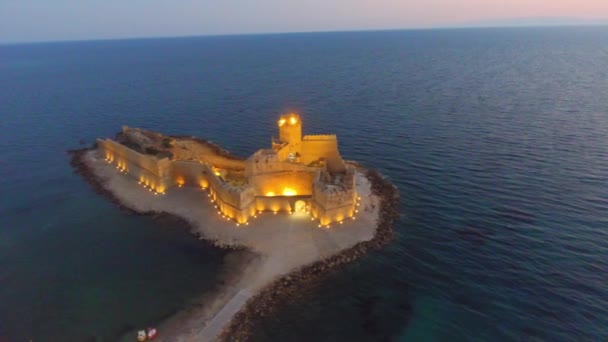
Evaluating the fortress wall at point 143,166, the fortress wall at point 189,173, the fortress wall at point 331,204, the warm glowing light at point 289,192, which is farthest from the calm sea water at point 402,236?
the warm glowing light at point 289,192

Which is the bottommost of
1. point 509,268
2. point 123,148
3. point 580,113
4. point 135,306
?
point 135,306

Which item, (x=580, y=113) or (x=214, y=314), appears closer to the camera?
(x=214, y=314)

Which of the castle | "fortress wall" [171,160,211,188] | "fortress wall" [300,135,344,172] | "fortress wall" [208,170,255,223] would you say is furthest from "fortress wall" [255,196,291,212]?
"fortress wall" [171,160,211,188]

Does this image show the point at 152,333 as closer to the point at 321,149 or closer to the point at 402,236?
the point at 402,236

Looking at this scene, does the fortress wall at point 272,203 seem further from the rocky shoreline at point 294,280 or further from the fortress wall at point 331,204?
the rocky shoreline at point 294,280

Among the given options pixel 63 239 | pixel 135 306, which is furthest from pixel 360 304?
pixel 63 239

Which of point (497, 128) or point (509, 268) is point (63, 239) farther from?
point (497, 128)

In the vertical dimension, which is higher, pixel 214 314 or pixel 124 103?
pixel 124 103

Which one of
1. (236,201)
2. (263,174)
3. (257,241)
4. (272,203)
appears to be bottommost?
(257,241)

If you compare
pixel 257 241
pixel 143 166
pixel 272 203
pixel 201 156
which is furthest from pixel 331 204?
pixel 143 166
